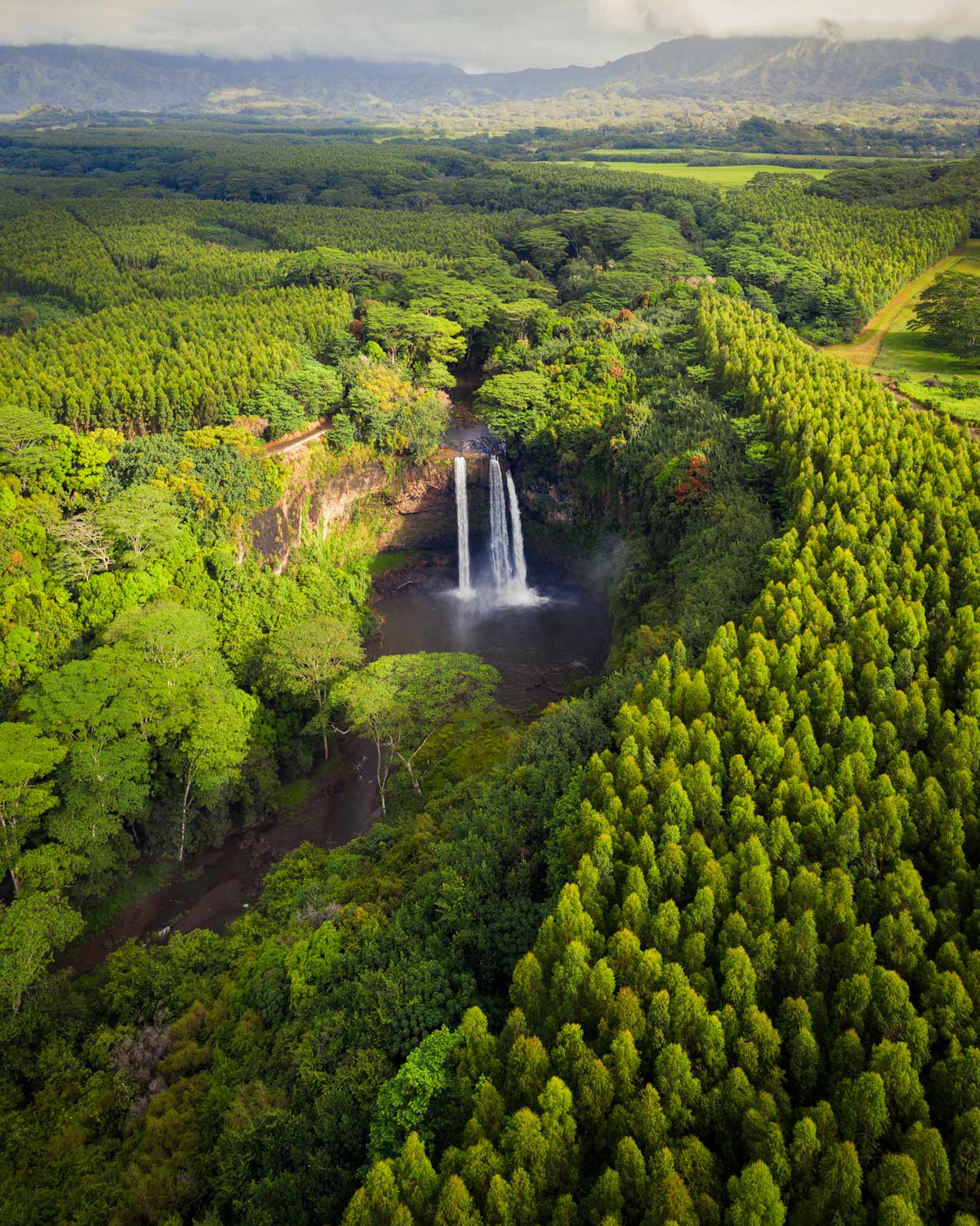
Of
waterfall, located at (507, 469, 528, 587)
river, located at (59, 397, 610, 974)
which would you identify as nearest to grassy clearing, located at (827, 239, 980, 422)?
river, located at (59, 397, 610, 974)

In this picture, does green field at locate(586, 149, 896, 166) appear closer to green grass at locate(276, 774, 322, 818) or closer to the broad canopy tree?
the broad canopy tree

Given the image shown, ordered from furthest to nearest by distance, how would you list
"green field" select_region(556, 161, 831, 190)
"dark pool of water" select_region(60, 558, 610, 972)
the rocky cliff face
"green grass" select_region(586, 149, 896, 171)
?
"green grass" select_region(586, 149, 896, 171) → "green field" select_region(556, 161, 831, 190) → the rocky cliff face → "dark pool of water" select_region(60, 558, 610, 972)

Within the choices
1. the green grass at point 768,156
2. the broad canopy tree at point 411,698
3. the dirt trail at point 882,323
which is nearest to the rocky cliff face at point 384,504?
the broad canopy tree at point 411,698

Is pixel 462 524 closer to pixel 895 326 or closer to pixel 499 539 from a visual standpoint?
pixel 499 539

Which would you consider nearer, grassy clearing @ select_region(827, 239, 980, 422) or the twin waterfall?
grassy clearing @ select_region(827, 239, 980, 422)

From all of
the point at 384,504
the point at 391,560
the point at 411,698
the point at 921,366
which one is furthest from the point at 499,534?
the point at 921,366

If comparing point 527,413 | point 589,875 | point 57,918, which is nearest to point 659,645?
point 589,875

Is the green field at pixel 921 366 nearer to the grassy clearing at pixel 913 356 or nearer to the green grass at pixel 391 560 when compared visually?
the grassy clearing at pixel 913 356

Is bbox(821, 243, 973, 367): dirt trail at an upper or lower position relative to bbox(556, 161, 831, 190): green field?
lower
